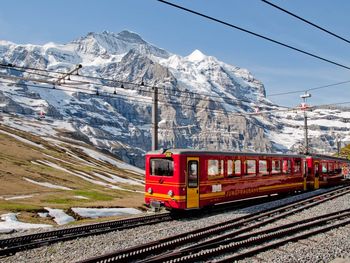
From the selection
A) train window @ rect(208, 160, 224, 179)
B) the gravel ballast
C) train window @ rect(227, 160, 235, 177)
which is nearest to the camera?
the gravel ballast

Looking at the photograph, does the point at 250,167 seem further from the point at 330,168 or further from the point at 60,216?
the point at 330,168

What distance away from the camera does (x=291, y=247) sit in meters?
14.5

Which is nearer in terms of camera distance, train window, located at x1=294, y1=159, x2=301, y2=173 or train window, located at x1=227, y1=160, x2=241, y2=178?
train window, located at x1=227, y1=160, x2=241, y2=178

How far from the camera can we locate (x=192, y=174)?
68.7ft

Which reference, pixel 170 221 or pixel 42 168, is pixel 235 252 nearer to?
pixel 170 221

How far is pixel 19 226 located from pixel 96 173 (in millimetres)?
50604

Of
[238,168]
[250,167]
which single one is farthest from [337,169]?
[238,168]

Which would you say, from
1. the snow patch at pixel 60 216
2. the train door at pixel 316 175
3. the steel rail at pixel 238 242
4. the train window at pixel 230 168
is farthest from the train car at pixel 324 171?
the snow patch at pixel 60 216

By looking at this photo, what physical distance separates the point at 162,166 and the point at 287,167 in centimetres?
1229

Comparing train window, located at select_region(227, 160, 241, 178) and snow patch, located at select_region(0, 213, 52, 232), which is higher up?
train window, located at select_region(227, 160, 241, 178)

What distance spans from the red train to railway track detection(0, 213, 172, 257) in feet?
6.26

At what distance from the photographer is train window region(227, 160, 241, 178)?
23.2 m

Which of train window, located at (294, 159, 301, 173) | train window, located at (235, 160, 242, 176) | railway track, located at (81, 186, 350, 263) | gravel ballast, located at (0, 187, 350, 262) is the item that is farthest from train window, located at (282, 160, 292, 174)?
gravel ballast, located at (0, 187, 350, 262)

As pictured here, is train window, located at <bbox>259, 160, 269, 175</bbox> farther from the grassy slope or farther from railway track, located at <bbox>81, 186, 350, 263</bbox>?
the grassy slope
